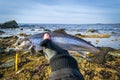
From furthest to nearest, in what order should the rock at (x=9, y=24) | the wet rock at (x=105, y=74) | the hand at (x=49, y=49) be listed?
the rock at (x=9, y=24)
the wet rock at (x=105, y=74)
the hand at (x=49, y=49)

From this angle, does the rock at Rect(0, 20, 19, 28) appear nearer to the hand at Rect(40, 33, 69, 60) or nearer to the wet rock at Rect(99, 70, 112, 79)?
the wet rock at Rect(99, 70, 112, 79)

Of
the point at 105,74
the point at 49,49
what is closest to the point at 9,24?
the point at 105,74

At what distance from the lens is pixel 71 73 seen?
2.92 metres

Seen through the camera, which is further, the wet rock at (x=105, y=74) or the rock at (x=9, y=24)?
the rock at (x=9, y=24)

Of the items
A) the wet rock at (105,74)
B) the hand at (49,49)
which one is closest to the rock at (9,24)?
the wet rock at (105,74)

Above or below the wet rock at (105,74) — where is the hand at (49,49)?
above

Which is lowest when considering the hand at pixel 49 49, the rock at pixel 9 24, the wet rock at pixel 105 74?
the rock at pixel 9 24

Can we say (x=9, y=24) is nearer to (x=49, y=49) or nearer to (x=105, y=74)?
(x=105, y=74)

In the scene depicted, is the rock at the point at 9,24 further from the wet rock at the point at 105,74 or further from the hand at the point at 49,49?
the hand at the point at 49,49

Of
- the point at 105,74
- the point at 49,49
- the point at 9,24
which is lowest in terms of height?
the point at 9,24

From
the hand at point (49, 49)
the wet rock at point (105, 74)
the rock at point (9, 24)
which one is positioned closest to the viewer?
the hand at point (49, 49)

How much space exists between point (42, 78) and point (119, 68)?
3.72 meters

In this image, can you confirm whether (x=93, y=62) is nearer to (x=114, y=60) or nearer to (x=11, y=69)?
(x=114, y=60)

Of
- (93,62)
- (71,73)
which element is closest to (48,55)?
→ (71,73)
